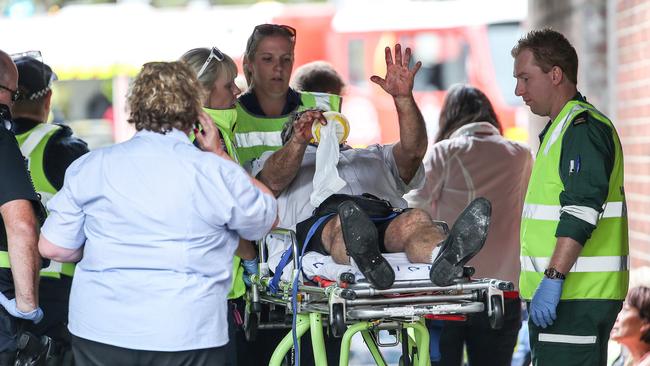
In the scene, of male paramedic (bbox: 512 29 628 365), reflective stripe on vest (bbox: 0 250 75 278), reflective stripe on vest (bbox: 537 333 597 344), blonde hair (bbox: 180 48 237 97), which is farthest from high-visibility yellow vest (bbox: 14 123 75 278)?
reflective stripe on vest (bbox: 537 333 597 344)

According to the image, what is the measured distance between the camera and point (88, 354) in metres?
3.65

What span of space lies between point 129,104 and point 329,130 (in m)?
1.25

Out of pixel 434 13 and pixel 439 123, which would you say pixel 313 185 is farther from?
pixel 434 13

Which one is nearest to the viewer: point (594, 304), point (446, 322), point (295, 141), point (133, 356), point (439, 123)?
point (133, 356)

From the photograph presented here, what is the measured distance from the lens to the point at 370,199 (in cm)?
464

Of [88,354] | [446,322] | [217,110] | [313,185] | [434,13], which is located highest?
[434,13]

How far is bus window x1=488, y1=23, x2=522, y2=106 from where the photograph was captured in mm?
15180

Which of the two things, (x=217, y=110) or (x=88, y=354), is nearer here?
(x=88, y=354)

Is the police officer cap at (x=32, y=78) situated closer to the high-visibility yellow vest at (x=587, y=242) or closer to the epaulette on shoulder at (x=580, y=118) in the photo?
the high-visibility yellow vest at (x=587, y=242)

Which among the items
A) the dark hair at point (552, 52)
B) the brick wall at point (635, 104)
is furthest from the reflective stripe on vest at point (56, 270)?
the brick wall at point (635, 104)

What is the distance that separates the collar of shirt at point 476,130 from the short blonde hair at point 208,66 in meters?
1.55

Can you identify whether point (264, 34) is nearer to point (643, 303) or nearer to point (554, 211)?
point (554, 211)

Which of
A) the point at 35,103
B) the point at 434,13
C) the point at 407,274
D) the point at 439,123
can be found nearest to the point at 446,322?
the point at 439,123

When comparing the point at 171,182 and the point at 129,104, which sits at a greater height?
the point at 129,104
